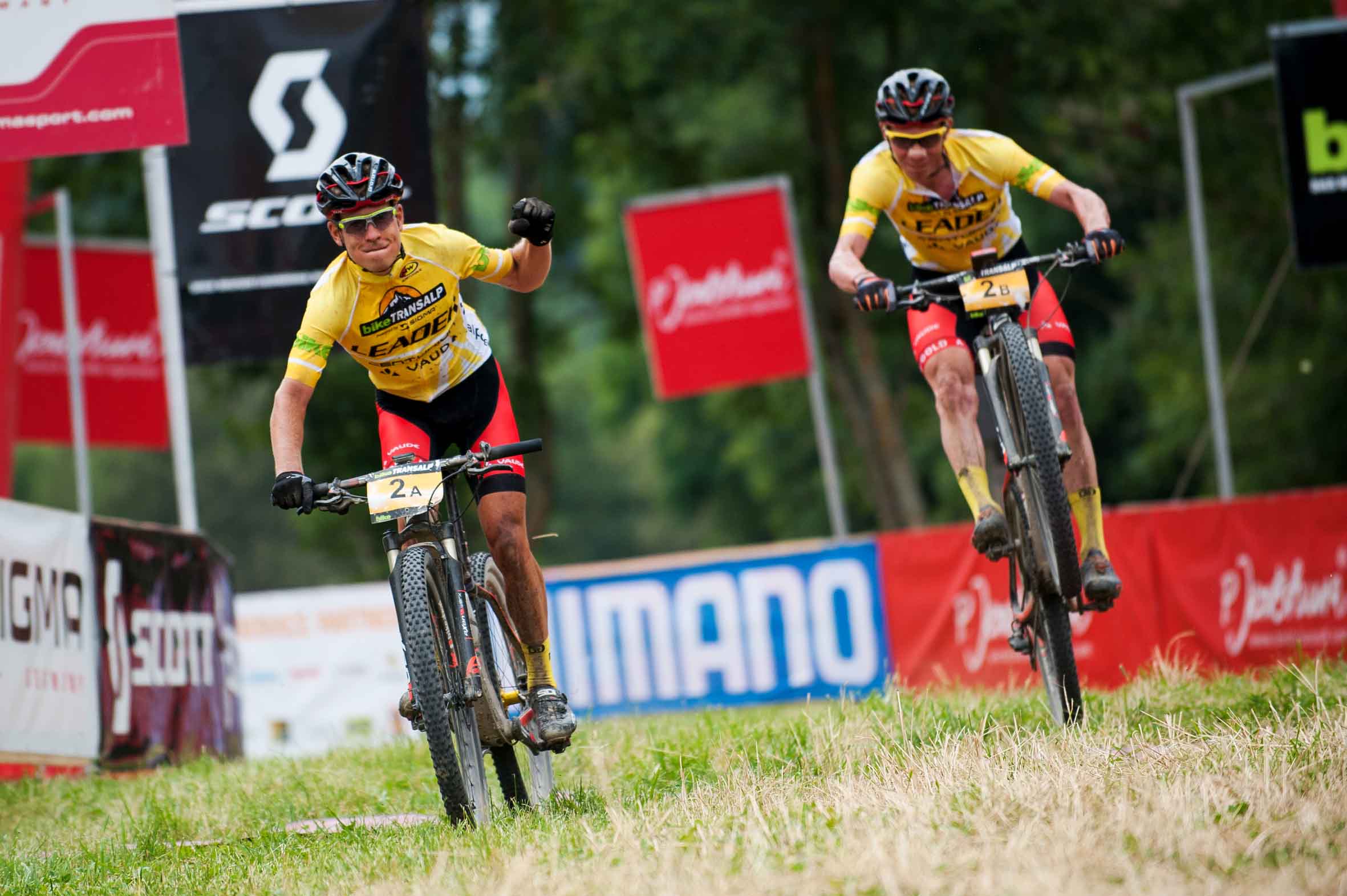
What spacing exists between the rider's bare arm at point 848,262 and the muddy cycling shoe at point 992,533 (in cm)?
112

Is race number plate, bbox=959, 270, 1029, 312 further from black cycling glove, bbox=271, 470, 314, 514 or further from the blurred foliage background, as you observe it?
the blurred foliage background

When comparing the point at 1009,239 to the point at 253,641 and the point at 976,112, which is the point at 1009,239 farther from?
the point at 976,112

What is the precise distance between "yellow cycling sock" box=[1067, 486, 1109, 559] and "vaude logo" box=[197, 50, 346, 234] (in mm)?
5251

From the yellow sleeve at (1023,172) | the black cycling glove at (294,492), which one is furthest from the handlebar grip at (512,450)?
the yellow sleeve at (1023,172)

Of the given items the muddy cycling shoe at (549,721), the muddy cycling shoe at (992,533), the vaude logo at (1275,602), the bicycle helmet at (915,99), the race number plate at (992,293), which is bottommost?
the vaude logo at (1275,602)

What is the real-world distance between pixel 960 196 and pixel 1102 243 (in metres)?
0.84

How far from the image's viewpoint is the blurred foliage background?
25.8 metres

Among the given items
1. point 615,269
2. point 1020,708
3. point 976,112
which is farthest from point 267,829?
point 615,269

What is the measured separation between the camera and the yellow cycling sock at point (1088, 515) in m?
7.89

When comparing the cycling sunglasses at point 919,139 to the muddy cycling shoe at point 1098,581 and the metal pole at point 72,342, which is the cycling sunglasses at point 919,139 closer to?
the muddy cycling shoe at point 1098,581

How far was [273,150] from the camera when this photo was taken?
1106 cm

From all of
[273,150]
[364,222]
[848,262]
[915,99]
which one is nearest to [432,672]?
[364,222]

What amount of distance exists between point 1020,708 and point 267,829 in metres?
3.49

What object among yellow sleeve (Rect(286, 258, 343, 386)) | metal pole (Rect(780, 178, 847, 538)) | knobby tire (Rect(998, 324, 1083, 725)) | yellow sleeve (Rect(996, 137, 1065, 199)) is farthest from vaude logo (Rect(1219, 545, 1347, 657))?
yellow sleeve (Rect(286, 258, 343, 386))
